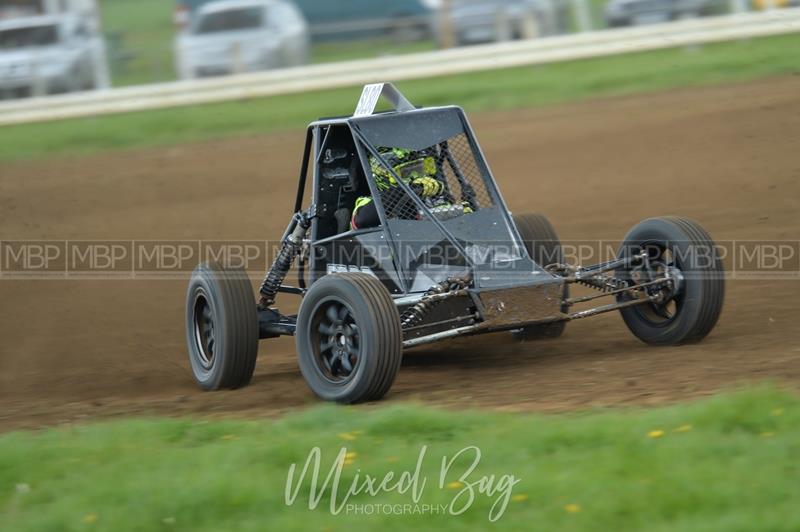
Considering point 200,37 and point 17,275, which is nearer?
point 17,275

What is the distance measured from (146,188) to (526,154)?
465 centimetres

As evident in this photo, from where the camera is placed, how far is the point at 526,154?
14750mm

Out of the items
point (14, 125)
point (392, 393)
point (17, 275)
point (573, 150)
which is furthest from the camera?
point (14, 125)

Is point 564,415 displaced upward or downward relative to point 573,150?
downward

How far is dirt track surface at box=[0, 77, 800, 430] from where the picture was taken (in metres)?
6.98

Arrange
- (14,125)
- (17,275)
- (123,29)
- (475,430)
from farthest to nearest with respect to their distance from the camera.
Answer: (123,29) → (14,125) → (17,275) → (475,430)

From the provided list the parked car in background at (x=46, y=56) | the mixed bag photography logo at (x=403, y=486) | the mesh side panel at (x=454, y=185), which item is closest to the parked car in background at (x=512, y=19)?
the parked car in background at (x=46, y=56)

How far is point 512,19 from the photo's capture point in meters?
19.4

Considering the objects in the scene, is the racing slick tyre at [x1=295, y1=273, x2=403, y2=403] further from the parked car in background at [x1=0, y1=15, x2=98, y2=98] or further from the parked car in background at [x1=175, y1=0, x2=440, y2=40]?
the parked car in background at [x1=0, y1=15, x2=98, y2=98]

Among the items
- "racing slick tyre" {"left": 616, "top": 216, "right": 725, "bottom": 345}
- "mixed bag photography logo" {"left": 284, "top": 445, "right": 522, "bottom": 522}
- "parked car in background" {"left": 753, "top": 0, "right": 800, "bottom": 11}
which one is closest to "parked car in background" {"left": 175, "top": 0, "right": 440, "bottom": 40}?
"parked car in background" {"left": 753, "top": 0, "right": 800, "bottom": 11}

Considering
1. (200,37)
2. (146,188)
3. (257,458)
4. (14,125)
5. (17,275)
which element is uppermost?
(200,37)

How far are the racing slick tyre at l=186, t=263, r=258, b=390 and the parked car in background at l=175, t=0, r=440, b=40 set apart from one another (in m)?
12.9

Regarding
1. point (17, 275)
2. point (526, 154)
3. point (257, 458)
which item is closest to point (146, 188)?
point (17, 275)

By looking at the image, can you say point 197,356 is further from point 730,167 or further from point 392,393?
point 730,167
